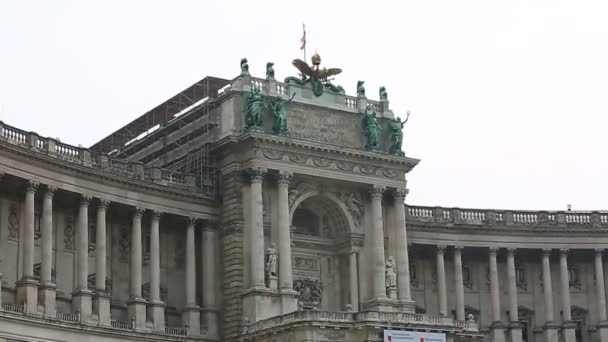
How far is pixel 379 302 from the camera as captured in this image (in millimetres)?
77688

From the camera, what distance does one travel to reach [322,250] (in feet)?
263

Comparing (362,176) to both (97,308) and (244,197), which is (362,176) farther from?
(97,308)

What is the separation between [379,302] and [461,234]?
11.8m

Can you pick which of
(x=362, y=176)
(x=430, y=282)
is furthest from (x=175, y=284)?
(x=430, y=282)

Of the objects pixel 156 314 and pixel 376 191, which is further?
pixel 376 191

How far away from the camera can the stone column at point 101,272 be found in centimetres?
7031

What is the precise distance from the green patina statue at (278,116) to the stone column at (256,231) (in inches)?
104

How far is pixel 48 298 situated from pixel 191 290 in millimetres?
10348

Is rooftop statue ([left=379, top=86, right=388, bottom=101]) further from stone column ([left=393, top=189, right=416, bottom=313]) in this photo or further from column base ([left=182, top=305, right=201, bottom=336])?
column base ([left=182, top=305, right=201, bottom=336])

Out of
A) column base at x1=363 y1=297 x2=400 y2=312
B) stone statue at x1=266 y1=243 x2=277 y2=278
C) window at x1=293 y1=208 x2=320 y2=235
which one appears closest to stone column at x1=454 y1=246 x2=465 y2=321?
column base at x1=363 y1=297 x2=400 y2=312

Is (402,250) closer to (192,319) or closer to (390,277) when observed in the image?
(390,277)

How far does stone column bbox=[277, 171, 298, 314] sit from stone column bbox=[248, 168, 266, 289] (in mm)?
1036

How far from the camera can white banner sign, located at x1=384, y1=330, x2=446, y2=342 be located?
69.9 meters

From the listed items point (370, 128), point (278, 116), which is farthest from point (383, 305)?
point (278, 116)
